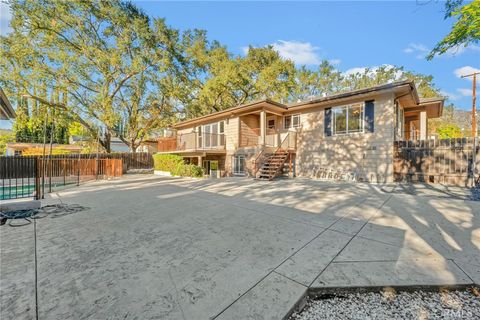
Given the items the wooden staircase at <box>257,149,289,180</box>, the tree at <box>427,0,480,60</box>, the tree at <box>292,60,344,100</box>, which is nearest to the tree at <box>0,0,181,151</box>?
the wooden staircase at <box>257,149,289,180</box>

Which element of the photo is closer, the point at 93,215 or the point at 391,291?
the point at 391,291

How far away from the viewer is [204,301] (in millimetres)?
1949

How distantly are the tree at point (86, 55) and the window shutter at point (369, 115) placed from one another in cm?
1615

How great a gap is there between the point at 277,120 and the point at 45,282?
1292 centimetres

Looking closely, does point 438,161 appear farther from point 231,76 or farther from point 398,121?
point 231,76

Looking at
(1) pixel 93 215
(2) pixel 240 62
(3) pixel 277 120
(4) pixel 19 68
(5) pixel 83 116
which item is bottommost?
(1) pixel 93 215

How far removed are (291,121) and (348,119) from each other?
3374 mm

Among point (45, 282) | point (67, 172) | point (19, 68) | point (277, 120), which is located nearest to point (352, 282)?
point (45, 282)

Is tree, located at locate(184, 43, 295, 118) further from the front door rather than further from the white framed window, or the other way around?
the front door

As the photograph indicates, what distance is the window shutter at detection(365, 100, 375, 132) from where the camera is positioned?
A: 9.65 meters

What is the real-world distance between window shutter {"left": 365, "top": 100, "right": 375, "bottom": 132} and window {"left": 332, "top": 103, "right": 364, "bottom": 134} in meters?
0.21

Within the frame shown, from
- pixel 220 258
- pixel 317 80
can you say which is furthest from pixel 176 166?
pixel 317 80

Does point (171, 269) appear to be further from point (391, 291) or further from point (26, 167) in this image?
point (26, 167)

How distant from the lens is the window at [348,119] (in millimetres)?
10078
